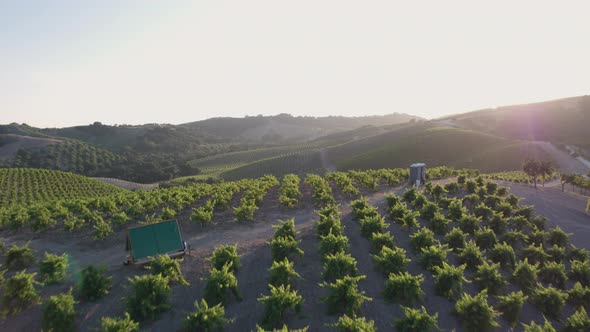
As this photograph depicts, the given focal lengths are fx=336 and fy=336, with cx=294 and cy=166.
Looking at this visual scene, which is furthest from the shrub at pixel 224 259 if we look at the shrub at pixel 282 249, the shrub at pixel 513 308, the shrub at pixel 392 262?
the shrub at pixel 513 308

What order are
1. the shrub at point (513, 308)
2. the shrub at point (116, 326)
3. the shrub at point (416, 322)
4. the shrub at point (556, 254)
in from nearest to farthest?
the shrub at point (116, 326) < the shrub at point (416, 322) < the shrub at point (513, 308) < the shrub at point (556, 254)

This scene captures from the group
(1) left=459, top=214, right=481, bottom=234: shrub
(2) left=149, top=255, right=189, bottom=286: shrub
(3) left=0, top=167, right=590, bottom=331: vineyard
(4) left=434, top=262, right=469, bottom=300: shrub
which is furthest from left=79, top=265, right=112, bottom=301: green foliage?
(1) left=459, top=214, right=481, bottom=234: shrub

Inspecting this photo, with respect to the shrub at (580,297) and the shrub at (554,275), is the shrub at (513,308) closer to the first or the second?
the shrub at (580,297)

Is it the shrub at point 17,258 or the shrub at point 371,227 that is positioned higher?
the shrub at point 17,258

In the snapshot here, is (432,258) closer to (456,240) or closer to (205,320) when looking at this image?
(456,240)

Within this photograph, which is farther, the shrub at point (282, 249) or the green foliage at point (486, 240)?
the green foliage at point (486, 240)

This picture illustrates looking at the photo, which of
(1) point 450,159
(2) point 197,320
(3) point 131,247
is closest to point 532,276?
(2) point 197,320

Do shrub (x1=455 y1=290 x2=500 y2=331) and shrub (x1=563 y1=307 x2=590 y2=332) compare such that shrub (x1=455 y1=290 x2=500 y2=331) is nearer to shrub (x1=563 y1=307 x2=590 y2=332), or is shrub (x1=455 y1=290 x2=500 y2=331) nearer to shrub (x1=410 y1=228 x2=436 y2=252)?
shrub (x1=563 y1=307 x2=590 y2=332)
